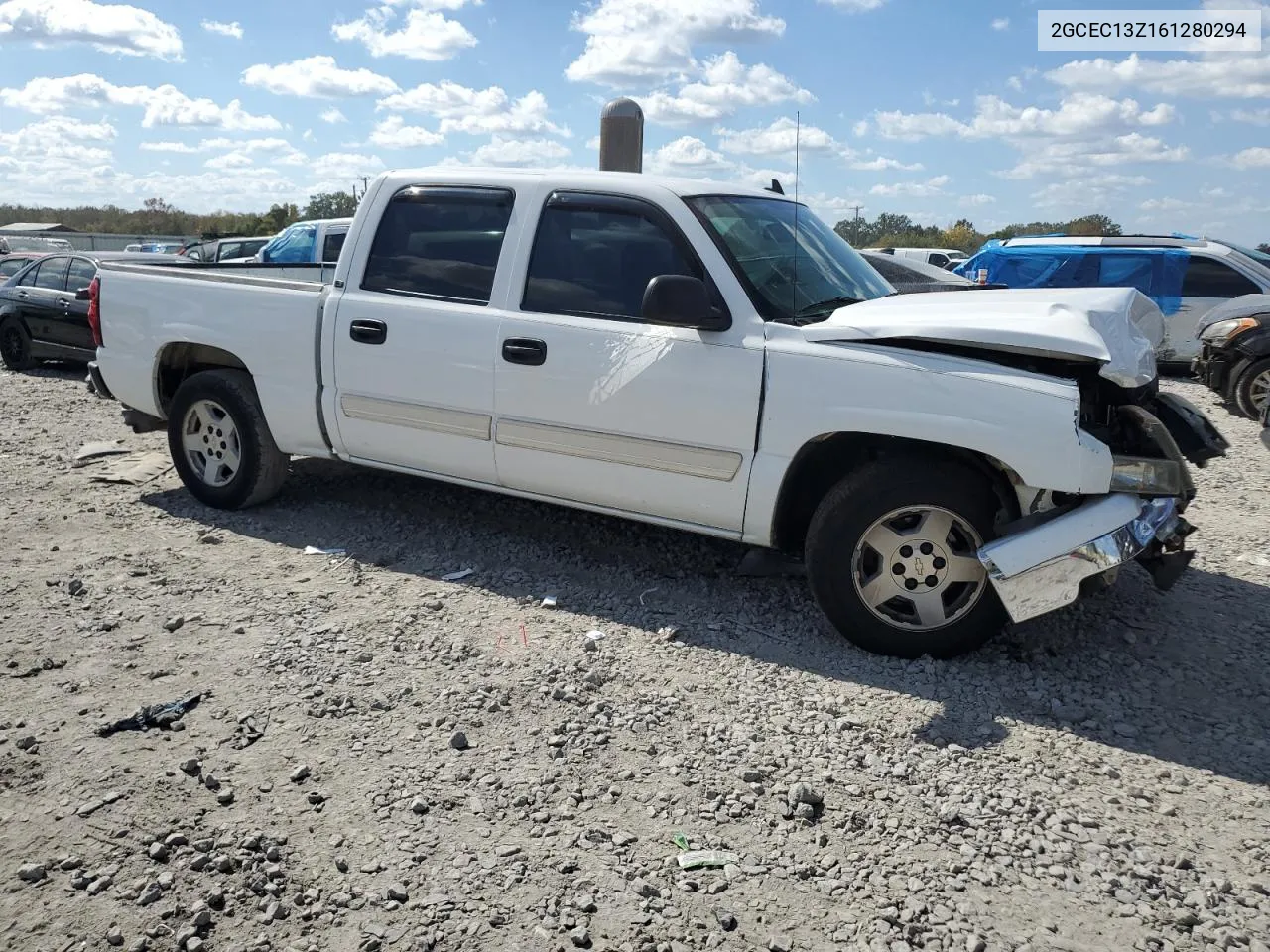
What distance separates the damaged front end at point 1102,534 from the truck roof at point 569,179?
196 cm

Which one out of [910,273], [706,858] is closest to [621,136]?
[910,273]

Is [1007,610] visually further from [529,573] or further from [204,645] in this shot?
[204,645]

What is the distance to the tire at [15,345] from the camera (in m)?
12.9

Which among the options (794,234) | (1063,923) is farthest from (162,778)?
(794,234)

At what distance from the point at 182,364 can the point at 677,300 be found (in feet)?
12.0

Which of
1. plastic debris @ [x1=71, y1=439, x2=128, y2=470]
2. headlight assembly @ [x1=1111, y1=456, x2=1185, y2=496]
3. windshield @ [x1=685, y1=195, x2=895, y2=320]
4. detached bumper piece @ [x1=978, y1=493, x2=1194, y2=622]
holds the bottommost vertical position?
plastic debris @ [x1=71, y1=439, x2=128, y2=470]

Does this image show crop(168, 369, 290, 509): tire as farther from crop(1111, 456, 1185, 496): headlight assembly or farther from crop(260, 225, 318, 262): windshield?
crop(260, 225, 318, 262): windshield

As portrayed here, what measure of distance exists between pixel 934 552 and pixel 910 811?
1.25 meters

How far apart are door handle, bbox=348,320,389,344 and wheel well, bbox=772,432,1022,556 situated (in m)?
2.23

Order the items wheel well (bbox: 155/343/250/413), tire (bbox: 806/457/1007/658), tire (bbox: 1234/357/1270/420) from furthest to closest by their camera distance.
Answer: tire (bbox: 1234/357/1270/420)
wheel well (bbox: 155/343/250/413)
tire (bbox: 806/457/1007/658)

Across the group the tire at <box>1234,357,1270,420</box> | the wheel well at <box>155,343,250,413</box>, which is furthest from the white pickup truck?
the tire at <box>1234,357,1270,420</box>

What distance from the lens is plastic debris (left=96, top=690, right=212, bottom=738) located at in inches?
144

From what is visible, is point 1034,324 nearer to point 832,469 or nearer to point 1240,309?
point 832,469

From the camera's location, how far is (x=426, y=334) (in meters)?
5.11
